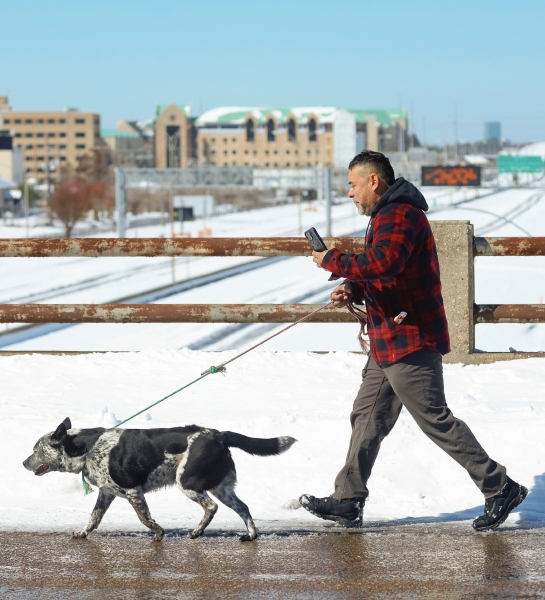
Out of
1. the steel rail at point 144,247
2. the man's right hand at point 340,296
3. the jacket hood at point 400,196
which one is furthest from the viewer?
the steel rail at point 144,247

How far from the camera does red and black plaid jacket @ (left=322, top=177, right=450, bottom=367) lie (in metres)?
5.00

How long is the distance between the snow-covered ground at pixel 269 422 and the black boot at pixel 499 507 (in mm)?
252

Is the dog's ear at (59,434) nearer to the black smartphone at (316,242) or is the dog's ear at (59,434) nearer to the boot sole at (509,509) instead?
the black smartphone at (316,242)

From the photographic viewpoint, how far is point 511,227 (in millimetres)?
64562

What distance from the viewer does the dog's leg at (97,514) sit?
206 inches

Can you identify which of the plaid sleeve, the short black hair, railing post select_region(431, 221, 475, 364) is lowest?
railing post select_region(431, 221, 475, 364)

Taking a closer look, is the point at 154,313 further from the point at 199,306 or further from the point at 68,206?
the point at 68,206

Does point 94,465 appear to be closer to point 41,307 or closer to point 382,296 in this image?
point 382,296

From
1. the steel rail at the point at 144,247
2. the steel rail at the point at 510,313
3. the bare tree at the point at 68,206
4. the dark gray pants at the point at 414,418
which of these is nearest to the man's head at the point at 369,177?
the dark gray pants at the point at 414,418

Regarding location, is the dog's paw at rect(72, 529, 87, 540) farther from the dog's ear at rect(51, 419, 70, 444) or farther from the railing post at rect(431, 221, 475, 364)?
the railing post at rect(431, 221, 475, 364)

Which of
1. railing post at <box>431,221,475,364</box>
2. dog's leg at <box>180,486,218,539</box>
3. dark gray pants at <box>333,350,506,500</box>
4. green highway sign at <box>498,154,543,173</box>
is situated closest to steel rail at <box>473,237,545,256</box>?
railing post at <box>431,221,475,364</box>

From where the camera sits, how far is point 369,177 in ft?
17.0

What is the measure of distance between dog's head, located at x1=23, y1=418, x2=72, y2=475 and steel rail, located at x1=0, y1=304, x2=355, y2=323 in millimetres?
3838

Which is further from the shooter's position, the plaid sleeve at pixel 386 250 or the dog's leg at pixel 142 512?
the dog's leg at pixel 142 512
